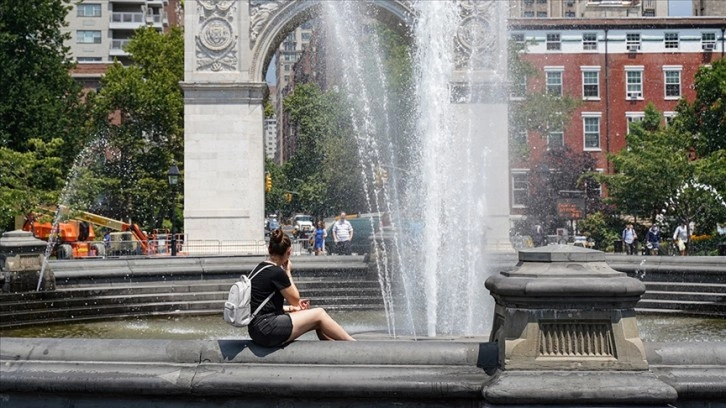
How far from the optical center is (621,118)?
53969mm

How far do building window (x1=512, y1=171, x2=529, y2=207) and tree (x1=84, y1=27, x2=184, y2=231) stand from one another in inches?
714

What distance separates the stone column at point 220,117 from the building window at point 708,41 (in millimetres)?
35433

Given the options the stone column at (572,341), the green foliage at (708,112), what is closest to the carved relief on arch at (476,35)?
the green foliage at (708,112)

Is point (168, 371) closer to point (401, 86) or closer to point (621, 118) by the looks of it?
point (401, 86)

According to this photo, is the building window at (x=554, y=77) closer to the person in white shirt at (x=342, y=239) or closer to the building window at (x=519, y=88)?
the building window at (x=519, y=88)

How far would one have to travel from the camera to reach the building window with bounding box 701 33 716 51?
53.7m

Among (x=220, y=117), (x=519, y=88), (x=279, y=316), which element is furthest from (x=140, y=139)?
(x=279, y=316)

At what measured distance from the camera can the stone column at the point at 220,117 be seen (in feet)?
87.9

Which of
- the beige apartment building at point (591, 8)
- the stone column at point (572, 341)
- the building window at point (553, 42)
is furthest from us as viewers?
the beige apartment building at point (591, 8)

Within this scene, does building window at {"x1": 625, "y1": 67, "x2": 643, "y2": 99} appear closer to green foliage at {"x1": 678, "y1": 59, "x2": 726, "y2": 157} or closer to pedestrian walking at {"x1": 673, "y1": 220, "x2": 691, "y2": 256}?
green foliage at {"x1": 678, "y1": 59, "x2": 726, "y2": 157}

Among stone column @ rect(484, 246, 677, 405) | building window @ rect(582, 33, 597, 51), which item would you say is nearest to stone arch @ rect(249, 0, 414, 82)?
stone column @ rect(484, 246, 677, 405)

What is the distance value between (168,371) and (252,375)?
0.55 metres

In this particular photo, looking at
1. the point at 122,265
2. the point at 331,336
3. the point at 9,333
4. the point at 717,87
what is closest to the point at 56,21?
the point at 122,265

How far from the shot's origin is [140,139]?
46.8 meters
